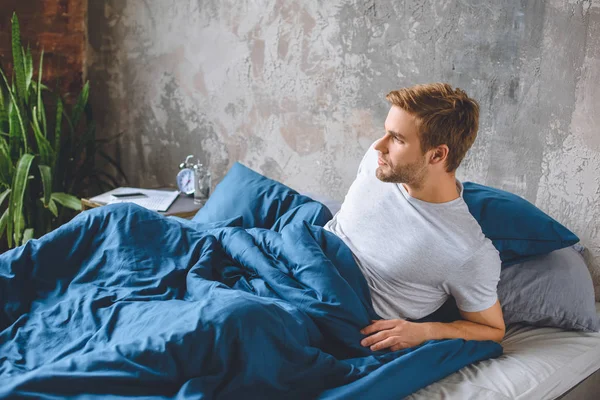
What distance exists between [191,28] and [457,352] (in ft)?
7.36

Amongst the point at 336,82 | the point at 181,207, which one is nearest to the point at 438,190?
the point at 336,82

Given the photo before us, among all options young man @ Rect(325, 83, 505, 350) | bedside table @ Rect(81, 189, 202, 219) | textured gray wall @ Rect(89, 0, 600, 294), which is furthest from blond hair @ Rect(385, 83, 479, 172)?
bedside table @ Rect(81, 189, 202, 219)

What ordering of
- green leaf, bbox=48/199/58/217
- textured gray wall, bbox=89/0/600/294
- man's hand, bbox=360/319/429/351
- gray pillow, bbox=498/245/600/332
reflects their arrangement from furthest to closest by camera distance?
1. green leaf, bbox=48/199/58/217
2. textured gray wall, bbox=89/0/600/294
3. gray pillow, bbox=498/245/600/332
4. man's hand, bbox=360/319/429/351

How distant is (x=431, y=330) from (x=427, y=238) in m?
0.25

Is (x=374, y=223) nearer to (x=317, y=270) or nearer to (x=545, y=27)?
(x=317, y=270)

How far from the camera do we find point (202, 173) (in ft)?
9.61

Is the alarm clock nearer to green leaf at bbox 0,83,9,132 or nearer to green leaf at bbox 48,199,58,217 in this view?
green leaf at bbox 48,199,58,217

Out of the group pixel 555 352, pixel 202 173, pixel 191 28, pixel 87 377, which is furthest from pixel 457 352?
pixel 191 28

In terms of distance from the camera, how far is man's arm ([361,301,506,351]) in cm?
168

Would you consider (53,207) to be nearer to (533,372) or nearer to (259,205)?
(259,205)

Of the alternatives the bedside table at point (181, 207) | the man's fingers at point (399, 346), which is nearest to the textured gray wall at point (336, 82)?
the bedside table at point (181, 207)

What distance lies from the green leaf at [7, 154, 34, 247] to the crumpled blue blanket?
1.24m

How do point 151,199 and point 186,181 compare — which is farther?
point 186,181

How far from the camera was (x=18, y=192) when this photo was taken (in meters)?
3.03
